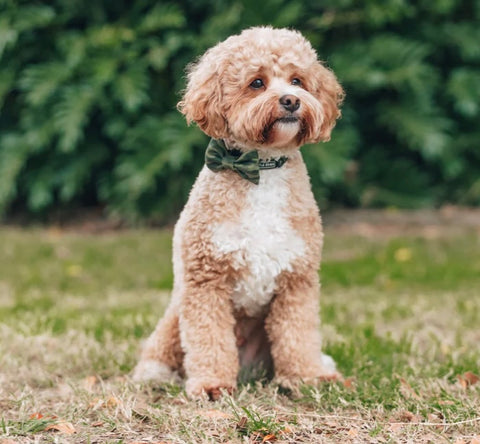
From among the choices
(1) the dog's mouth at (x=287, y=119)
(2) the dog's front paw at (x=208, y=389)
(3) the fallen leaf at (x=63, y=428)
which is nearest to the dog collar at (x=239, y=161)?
(1) the dog's mouth at (x=287, y=119)

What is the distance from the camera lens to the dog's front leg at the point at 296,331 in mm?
3537

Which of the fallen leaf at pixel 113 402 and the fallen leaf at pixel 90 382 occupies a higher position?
the fallen leaf at pixel 113 402

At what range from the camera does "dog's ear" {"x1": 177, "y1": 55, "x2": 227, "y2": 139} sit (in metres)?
3.33

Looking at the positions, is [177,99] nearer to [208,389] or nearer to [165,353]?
[165,353]

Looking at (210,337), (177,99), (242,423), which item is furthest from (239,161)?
(177,99)

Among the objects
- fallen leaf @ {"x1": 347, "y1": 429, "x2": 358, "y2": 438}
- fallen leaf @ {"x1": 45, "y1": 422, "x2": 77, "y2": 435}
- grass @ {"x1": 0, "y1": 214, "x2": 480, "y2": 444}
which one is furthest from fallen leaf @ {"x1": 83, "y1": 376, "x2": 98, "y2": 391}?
fallen leaf @ {"x1": 347, "y1": 429, "x2": 358, "y2": 438}

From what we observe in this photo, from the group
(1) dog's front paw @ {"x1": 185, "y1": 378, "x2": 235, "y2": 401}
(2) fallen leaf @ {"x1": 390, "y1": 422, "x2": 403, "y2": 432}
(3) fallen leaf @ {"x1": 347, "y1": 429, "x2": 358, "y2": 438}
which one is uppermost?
(2) fallen leaf @ {"x1": 390, "y1": 422, "x2": 403, "y2": 432}

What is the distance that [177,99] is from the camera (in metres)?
9.03

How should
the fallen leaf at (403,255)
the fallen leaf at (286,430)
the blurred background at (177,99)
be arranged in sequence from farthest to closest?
1. the blurred background at (177,99)
2. the fallen leaf at (403,255)
3. the fallen leaf at (286,430)

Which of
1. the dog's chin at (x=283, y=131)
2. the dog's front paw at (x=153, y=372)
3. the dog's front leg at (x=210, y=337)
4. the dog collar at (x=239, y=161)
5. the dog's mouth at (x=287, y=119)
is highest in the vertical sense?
the dog's mouth at (x=287, y=119)

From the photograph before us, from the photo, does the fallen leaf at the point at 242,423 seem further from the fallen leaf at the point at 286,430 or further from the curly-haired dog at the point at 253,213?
the curly-haired dog at the point at 253,213

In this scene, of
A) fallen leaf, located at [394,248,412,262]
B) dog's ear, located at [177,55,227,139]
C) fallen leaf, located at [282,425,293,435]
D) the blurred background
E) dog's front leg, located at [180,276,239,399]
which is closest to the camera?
fallen leaf, located at [282,425,293,435]

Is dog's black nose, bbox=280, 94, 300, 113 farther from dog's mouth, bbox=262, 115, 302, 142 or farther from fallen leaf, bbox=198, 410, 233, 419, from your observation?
fallen leaf, bbox=198, 410, 233, 419

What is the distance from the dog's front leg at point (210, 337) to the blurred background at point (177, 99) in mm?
4958
